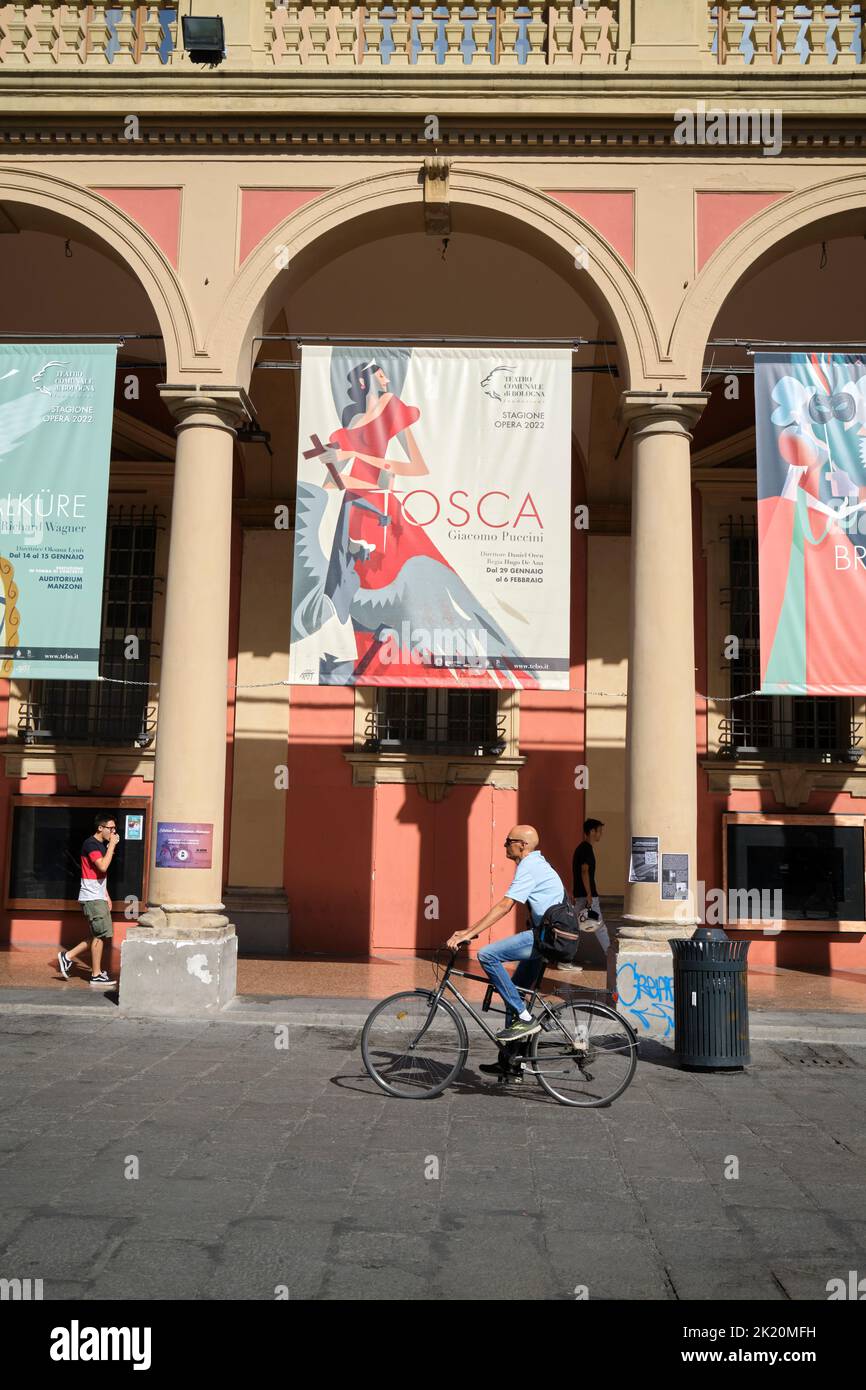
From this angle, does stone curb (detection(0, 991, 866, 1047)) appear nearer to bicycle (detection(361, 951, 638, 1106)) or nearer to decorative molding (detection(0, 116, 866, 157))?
bicycle (detection(361, 951, 638, 1106))

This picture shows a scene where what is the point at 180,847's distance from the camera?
10820 mm

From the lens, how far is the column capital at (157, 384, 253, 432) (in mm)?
11320

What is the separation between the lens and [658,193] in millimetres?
11352

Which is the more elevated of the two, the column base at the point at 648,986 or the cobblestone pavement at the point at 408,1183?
the column base at the point at 648,986

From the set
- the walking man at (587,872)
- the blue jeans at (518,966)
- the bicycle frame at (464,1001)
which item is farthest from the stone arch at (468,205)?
the bicycle frame at (464,1001)

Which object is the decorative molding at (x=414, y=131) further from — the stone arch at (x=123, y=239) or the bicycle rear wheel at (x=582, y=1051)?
the bicycle rear wheel at (x=582, y=1051)

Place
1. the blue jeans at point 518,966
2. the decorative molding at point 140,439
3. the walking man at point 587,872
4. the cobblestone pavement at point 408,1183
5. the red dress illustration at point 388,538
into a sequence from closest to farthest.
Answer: the cobblestone pavement at point 408,1183
the blue jeans at point 518,966
the red dress illustration at point 388,538
the walking man at point 587,872
the decorative molding at point 140,439

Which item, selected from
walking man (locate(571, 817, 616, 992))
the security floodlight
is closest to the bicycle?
walking man (locate(571, 817, 616, 992))

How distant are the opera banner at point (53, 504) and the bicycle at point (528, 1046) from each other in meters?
5.11

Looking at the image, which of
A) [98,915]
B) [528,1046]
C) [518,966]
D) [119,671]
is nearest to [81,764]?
[119,671]

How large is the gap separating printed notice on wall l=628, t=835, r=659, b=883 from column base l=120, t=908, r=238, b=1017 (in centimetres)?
378

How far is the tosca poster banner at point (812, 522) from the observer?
10.8 m

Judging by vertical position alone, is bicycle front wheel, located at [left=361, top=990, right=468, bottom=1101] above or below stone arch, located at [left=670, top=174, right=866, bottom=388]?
below
